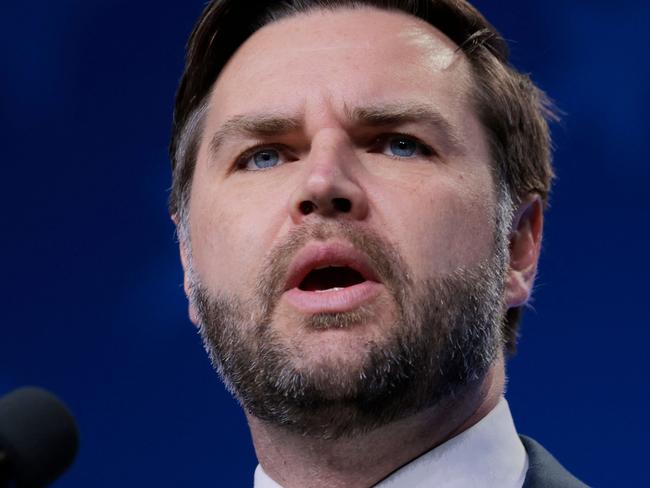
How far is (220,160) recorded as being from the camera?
4.62 feet

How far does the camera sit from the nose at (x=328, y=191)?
1163 mm

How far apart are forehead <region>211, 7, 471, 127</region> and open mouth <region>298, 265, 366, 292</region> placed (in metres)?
0.27

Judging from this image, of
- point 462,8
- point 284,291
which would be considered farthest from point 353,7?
point 284,291

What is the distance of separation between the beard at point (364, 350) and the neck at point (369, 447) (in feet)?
0.08

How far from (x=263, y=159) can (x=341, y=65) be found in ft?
0.64

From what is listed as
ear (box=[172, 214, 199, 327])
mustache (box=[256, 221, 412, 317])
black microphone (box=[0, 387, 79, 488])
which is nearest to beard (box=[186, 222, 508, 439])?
mustache (box=[256, 221, 412, 317])

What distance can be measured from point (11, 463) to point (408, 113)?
3.01ft

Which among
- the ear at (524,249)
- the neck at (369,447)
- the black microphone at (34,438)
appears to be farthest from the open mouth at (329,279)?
the black microphone at (34,438)

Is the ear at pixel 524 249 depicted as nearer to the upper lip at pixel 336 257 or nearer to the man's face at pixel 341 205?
the man's face at pixel 341 205

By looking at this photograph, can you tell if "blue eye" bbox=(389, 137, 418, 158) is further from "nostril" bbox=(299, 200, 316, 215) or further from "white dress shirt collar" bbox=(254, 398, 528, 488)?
"white dress shirt collar" bbox=(254, 398, 528, 488)

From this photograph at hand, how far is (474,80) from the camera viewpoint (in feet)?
4.83

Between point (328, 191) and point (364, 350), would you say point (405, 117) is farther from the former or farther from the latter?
point (364, 350)

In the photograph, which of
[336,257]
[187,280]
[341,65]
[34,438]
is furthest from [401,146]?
[34,438]

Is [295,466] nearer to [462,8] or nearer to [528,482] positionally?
[528,482]
